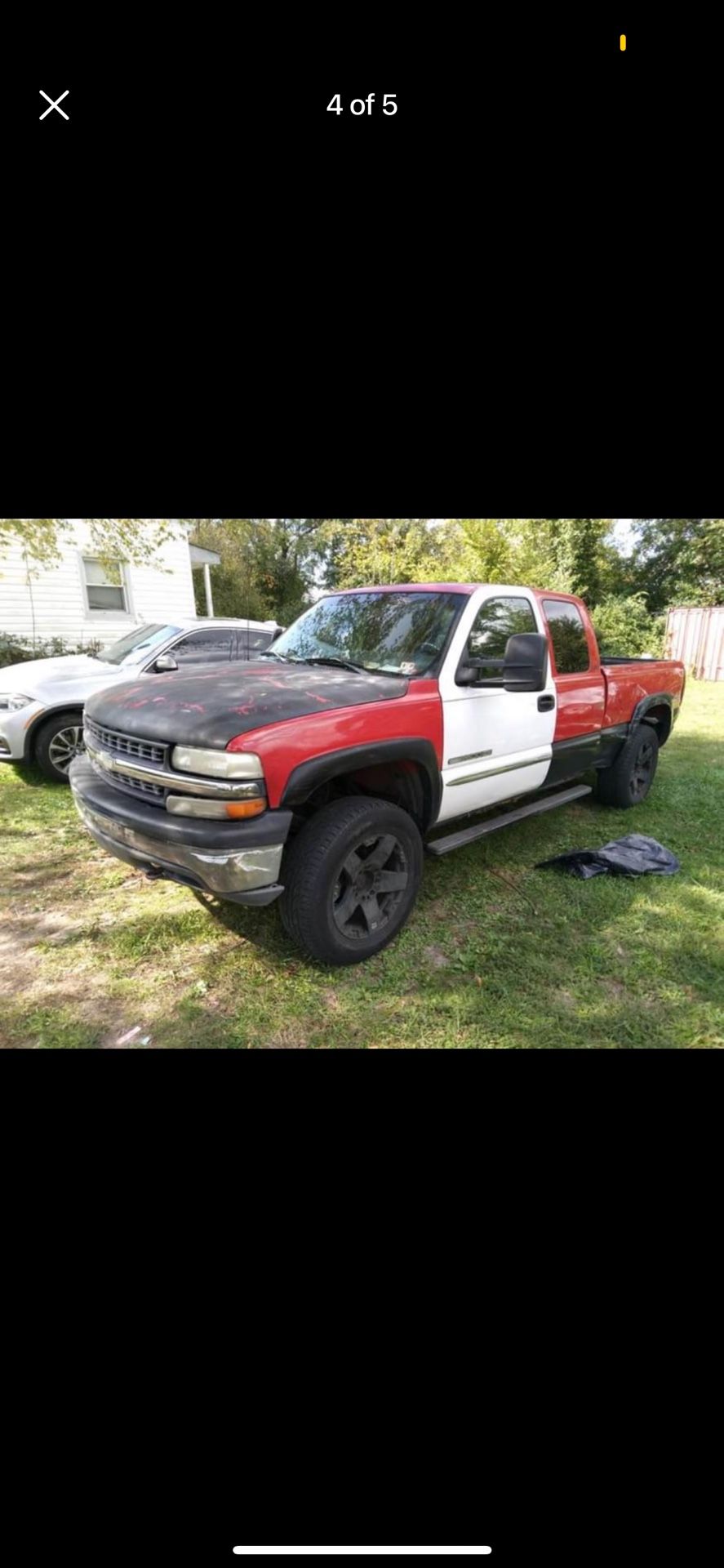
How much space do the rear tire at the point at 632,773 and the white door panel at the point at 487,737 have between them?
142cm

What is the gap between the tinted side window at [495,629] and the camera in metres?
3.56

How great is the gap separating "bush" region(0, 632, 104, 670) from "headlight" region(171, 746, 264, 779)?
939 cm

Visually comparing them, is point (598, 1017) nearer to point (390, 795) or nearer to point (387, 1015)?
point (387, 1015)

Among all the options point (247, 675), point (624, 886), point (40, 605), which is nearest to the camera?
point (247, 675)

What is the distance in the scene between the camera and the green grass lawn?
268 centimetres

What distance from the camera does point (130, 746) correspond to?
9.59 ft

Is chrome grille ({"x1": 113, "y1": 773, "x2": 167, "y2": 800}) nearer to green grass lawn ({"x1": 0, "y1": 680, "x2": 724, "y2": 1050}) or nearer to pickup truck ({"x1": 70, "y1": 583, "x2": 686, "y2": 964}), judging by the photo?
pickup truck ({"x1": 70, "y1": 583, "x2": 686, "y2": 964})

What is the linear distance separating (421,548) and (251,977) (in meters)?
17.7

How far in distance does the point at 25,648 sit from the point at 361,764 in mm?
10063

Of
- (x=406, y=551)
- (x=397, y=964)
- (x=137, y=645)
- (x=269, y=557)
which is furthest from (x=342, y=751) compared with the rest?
(x=269, y=557)

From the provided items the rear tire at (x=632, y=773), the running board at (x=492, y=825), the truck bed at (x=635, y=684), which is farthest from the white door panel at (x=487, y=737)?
the rear tire at (x=632, y=773)

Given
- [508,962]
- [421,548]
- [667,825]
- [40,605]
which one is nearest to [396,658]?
[508,962]

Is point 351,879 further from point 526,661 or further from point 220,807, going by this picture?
point 526,661

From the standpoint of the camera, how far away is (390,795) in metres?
3.36
